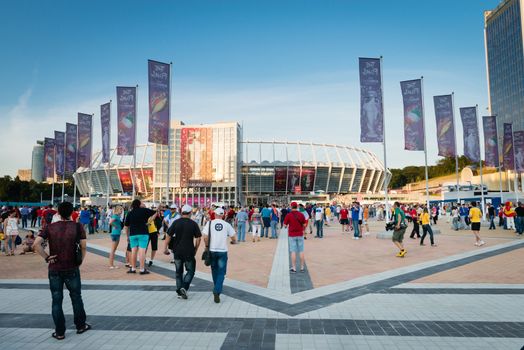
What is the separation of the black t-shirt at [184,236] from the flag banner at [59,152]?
89.6ft

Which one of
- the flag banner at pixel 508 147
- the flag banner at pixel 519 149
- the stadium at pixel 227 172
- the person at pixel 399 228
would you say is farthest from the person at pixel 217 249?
the stadium at pixel 227 172

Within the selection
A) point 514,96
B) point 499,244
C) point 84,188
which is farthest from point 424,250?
point 514,96

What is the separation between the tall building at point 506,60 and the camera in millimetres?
90125

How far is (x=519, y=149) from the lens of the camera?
28484 millimetres

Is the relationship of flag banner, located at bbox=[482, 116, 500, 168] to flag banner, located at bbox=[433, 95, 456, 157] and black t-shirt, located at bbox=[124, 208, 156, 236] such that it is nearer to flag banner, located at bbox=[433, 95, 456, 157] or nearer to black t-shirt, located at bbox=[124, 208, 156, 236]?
flag banner, located at bbox=[433, 95, 456, 157]

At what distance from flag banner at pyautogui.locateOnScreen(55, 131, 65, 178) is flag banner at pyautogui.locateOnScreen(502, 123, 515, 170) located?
3673 centimetres

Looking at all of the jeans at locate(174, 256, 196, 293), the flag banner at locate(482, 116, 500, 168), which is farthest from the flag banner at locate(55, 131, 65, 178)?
the flag banner at locate(482, 116, 500, 168)

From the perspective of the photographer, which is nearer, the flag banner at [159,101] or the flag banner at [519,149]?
the flag banner at [159,101]

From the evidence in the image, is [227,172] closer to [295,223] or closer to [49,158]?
[49,158]

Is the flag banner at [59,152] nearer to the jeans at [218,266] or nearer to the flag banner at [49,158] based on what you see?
the flag banner at [49,158]

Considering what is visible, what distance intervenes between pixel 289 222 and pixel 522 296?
4.99 m

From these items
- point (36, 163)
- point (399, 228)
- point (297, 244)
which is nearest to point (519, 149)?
point (399, 228)

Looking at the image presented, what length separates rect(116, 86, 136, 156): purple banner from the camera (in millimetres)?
20891

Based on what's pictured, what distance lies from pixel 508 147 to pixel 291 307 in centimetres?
3047
